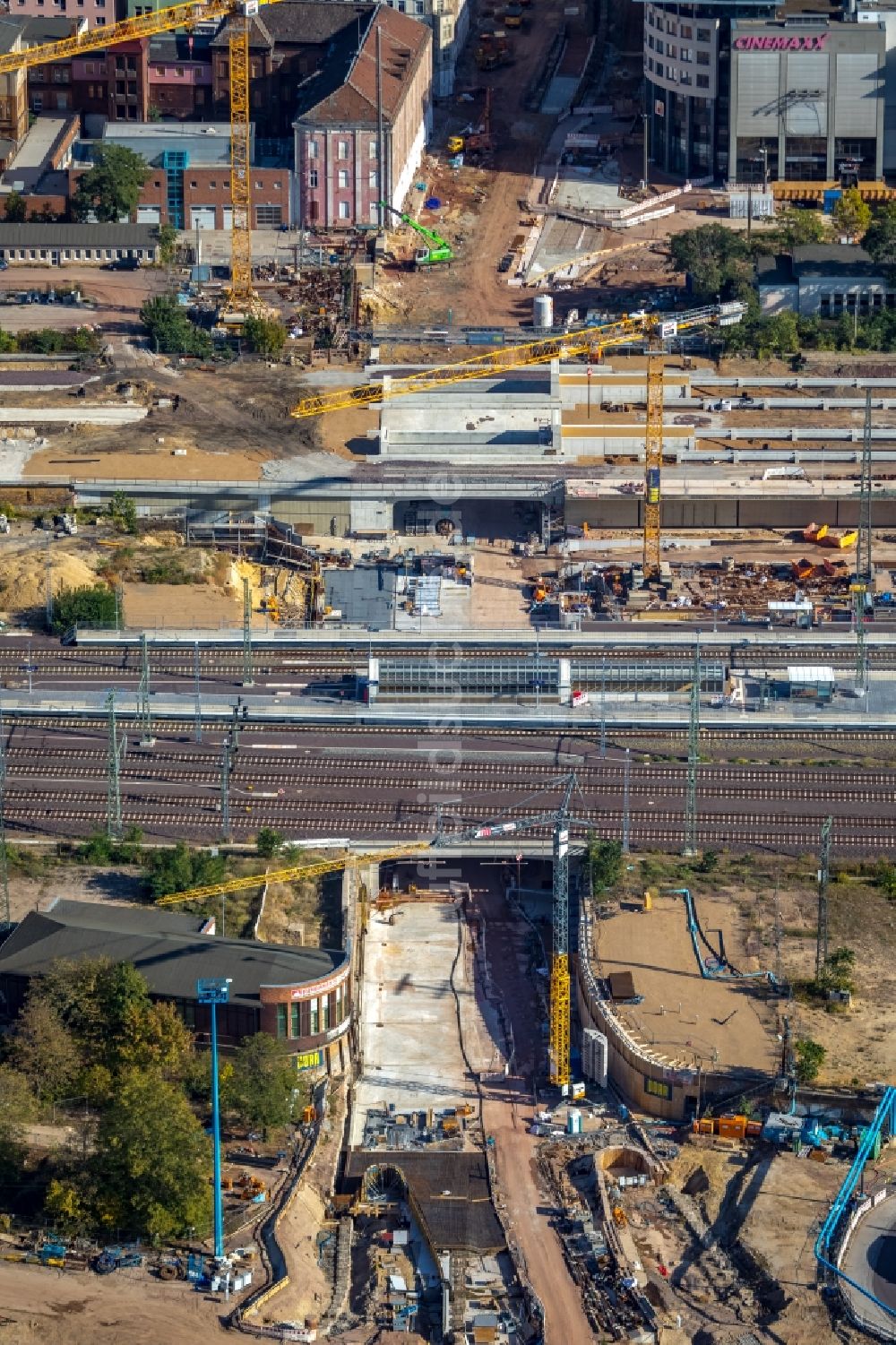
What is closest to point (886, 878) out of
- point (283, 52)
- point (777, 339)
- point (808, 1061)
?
point (808, 1061)

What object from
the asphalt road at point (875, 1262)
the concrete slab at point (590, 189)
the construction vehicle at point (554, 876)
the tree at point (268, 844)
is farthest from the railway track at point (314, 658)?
the concrete slab at point (590, 189)

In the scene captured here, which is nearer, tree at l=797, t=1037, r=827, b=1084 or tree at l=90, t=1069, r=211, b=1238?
tree at l=90, t=1069, r=211, b=1238

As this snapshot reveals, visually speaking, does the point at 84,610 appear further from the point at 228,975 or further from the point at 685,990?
the point at 685,990

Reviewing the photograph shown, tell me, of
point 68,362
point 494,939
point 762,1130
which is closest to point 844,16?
point 68,362

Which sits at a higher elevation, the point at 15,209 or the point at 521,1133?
the point at 15,209

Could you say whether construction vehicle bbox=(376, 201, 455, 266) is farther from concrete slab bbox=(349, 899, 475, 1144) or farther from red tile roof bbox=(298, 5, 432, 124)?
concrete slab bbox=(349, 899, 475, 1144)

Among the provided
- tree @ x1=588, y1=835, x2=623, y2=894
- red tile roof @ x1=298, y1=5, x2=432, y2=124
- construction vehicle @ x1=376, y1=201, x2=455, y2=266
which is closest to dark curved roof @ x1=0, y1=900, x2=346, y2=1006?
tree @ x1=588, y1=835, x2=623, y2=894
